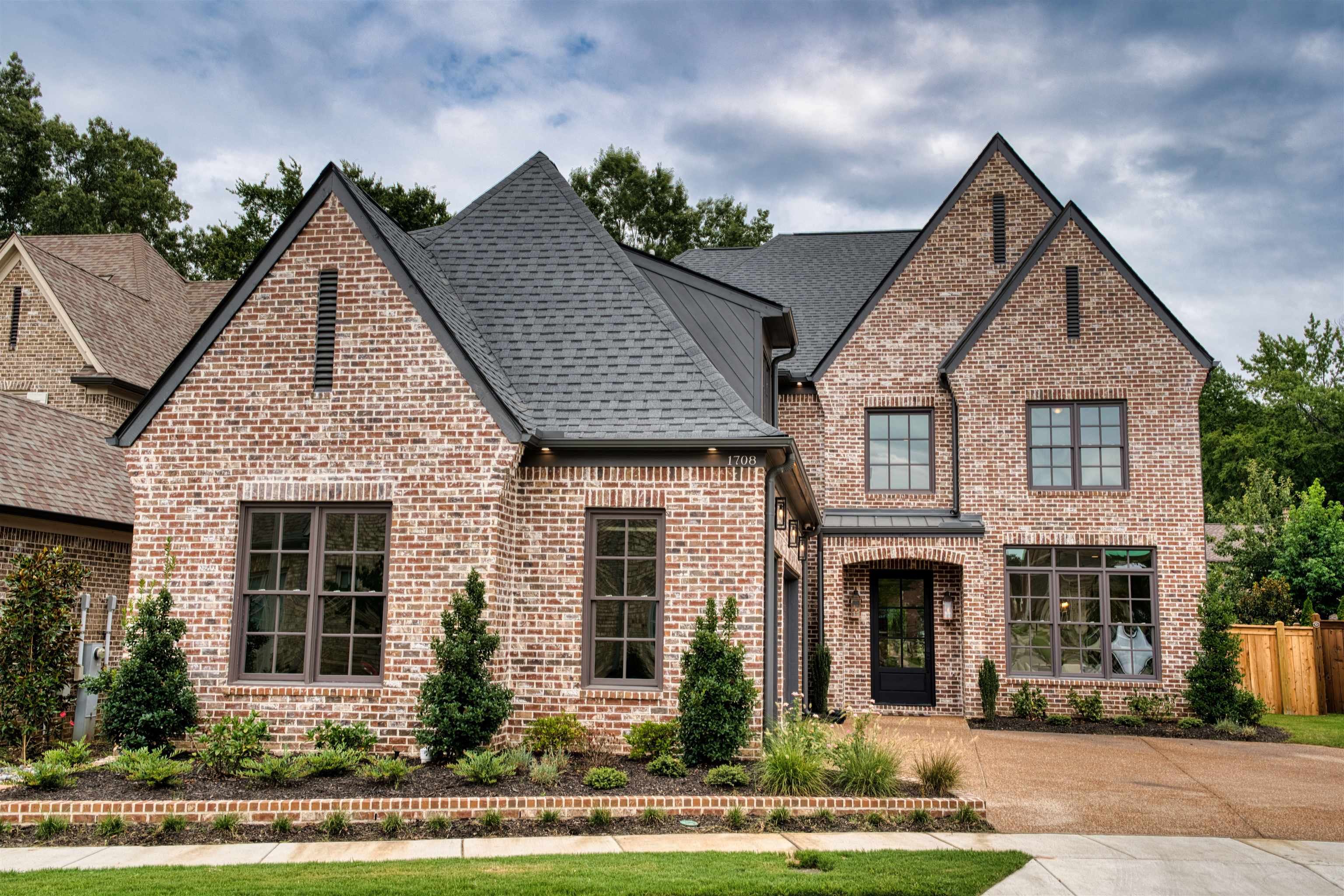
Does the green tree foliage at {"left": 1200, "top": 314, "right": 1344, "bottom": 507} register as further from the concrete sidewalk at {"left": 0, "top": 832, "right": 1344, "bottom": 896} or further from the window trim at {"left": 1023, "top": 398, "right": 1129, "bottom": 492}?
the concrete sidewalk at {"left": 0, "top": 832, "right": 1344, "bottom": 896}

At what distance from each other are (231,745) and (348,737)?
1129mm

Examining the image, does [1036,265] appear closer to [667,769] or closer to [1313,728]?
[1313,728]

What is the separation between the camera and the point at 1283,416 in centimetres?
4228

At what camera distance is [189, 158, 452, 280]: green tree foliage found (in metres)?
31.2

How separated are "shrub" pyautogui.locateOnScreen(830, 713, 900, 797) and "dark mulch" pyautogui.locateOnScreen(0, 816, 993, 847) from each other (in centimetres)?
49

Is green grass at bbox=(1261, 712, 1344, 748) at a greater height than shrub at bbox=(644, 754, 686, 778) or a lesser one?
lesser

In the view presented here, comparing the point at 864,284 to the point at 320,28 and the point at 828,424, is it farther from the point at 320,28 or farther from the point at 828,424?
the point at 320,28

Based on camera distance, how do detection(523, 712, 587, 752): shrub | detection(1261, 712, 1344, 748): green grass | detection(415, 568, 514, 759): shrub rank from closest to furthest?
1. detection(415, 568, 514, 759): shrub
2. detection(523, 712, 587, 752): shrub
3. detection(1261, 712, 1344, 748): green grass

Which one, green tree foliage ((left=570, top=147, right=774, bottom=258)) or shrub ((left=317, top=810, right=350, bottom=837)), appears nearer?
shrub ((left=317, top=810, right=350, bottom=837))

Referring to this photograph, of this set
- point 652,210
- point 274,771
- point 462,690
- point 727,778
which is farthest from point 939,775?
point 652,210

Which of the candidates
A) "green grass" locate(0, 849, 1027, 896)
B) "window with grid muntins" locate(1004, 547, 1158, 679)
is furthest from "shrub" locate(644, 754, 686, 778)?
"window with grid muntins" locate(1004, 547, 1158, 679)

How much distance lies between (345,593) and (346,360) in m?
2.57

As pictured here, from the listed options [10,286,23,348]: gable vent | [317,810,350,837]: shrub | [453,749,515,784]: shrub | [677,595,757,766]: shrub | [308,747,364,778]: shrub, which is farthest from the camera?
[10,286,23,348]: gable vent

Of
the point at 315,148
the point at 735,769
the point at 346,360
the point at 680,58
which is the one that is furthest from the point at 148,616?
the point at 315,148
